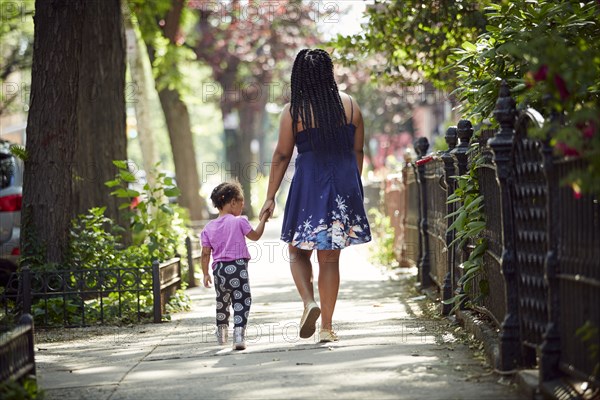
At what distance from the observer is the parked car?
13.6 meters

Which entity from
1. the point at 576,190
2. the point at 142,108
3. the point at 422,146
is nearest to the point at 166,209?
the point at 422,146

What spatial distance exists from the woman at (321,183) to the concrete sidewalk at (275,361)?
51 cm

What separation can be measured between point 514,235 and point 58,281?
548 cm

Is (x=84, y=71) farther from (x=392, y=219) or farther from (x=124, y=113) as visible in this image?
(x=392, y=219)

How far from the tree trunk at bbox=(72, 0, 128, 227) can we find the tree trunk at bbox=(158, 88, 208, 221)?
12.2 meters

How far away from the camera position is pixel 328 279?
26.7 feet

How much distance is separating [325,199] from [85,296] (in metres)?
3.68

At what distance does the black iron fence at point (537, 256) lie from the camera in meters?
5.11

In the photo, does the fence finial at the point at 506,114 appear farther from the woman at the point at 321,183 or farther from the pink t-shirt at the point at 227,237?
the pink t-shirt at the point at 227,237

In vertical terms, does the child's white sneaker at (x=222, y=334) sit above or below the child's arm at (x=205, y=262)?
below

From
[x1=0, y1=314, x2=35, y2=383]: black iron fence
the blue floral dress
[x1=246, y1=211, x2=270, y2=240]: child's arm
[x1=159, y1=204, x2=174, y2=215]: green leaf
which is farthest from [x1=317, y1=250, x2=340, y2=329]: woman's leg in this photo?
[x1=159, y1=204, x2=174, y2=215]: green leaf

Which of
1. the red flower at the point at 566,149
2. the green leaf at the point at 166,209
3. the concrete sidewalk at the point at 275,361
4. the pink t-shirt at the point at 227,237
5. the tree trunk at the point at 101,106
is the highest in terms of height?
the tree trunk at the point at 101,106

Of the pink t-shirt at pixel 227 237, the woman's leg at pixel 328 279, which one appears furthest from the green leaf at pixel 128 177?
the woman's leg at pixel 328 279

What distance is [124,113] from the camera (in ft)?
46.0
